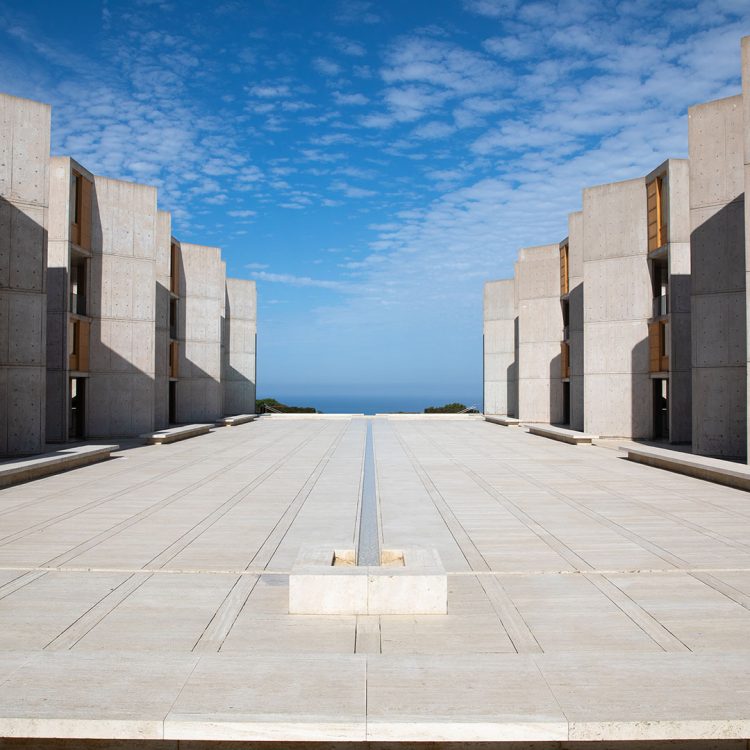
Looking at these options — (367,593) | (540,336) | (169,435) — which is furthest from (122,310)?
(367,593)

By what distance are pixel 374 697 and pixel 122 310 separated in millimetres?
22576

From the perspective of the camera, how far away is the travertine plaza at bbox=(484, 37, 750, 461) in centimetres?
1800

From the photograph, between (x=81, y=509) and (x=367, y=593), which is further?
(x=81, y=509)

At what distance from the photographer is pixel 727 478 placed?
44.9ft

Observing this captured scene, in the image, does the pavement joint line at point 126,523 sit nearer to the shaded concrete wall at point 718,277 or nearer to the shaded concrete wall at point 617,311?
the shaded concrete wall at point 718,277

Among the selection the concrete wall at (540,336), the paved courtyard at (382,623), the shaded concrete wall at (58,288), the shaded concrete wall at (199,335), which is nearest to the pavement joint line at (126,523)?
the paved courtyard at (382,623)

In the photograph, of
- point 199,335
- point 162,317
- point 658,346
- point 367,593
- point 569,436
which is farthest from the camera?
point 199,335

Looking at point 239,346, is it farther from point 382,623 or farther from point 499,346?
point 382,623

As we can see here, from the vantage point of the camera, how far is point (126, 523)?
10.1 meters

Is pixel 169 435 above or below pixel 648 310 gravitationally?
below

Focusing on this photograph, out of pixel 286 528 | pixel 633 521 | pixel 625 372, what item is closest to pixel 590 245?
pixel 625 372

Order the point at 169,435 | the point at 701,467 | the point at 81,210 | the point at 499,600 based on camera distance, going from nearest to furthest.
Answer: the point at 499,600 → the point at 701,467 → the point at 81,210 → the point at 169,435

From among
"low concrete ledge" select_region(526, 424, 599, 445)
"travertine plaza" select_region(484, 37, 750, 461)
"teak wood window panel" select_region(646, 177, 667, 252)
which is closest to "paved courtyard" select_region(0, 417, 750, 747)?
"travertine plaza" select_region(484, 37, 750, 461)

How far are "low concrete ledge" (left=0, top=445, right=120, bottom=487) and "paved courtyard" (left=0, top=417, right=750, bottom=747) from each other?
107 centimetres
